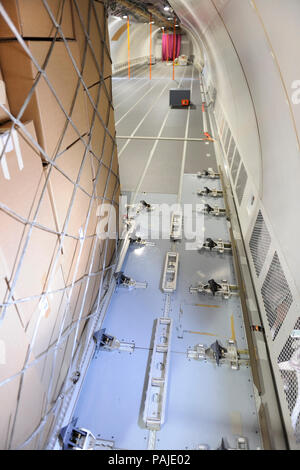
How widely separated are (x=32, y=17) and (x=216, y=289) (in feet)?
10.00

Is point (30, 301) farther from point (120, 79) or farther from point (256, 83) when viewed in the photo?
point (120, 79)

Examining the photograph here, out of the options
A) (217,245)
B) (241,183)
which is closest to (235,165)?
(241,183)

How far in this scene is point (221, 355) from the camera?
289 cm

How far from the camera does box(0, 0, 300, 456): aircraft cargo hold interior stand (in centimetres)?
176

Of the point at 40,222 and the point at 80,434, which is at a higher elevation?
the point at 40,222

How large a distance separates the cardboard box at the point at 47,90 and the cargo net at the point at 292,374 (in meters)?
2.28

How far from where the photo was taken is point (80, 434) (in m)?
2.38

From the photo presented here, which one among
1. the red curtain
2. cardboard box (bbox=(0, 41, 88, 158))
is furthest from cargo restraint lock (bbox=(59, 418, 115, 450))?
the red curtain

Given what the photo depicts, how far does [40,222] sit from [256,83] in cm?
305

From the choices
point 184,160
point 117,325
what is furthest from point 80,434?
point 184,160

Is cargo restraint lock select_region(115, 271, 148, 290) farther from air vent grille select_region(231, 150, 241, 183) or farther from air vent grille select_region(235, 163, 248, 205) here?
air vent grille select_region(231, 150, 241, 183)

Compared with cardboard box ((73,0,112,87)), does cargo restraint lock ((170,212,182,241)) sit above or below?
above

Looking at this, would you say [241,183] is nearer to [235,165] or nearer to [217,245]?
[235,165]

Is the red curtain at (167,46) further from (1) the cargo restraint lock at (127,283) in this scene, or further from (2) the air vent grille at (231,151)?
(1) the cargo restraint lock at (127,283)
